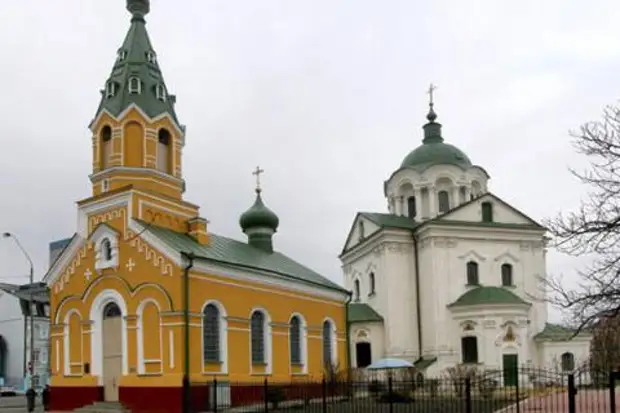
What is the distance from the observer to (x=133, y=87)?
1040 inches

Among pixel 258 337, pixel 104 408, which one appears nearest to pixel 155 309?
pixel 104 408

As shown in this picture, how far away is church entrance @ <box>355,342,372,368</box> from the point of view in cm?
3734

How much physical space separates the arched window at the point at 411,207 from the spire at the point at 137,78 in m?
17.6

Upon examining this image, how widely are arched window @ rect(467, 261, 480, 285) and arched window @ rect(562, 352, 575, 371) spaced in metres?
5.30

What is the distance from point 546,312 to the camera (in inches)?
1508

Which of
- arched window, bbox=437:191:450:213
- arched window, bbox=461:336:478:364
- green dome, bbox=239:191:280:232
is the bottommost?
arched window, bbox=461:336:478:364

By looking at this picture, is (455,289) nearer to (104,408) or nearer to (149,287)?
(149,287)

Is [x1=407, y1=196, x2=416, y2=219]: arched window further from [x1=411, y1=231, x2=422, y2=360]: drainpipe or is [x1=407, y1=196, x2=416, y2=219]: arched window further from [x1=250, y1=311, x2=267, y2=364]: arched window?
[x1=250, y1=311, x2=267, y2=364]: arched window

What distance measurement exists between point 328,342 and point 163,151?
421 inches

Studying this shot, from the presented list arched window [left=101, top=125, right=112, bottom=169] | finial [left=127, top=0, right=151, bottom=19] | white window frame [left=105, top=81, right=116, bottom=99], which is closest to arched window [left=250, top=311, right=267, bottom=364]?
arched window [left=101, top=125, right=112, bottom=169]

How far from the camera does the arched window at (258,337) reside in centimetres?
2639

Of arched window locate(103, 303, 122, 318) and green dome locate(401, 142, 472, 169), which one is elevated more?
green dome locate(401, 142, 472, 169)

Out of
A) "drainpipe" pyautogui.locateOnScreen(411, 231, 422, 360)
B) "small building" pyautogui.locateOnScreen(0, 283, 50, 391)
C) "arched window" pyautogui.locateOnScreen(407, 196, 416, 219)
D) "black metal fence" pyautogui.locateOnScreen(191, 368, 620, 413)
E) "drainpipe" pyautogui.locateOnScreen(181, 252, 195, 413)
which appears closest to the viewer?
"black metal fence" pyautogui.locateOnScreen(191, 368, 620, 413)

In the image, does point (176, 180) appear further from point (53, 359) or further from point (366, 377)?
point (366, 377)
